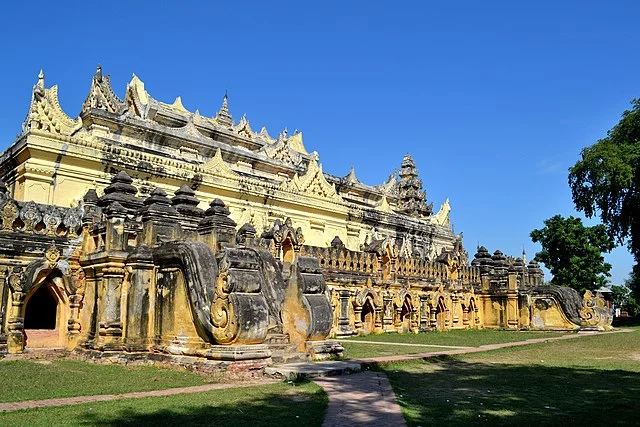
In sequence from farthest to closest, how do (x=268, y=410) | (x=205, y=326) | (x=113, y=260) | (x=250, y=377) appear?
(x=113, y=260) → (x=205, y=326) → (x=250, y=377) → (x=268, y=410)

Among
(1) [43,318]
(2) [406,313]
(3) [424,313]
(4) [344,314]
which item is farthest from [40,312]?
(3) [424,313]

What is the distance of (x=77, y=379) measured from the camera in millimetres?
11805

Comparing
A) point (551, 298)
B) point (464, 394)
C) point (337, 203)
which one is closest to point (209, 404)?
point (464, 394)

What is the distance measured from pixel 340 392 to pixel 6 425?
5.13 m

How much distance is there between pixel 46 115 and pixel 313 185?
1789 centimetres

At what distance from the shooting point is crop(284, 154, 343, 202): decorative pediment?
3884 centimetres

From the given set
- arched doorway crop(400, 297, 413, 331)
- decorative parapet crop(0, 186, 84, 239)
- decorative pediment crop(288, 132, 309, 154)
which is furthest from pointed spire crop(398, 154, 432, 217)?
decorative parapet crop(0, 186, 84, 239)

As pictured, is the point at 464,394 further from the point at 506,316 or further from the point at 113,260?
the point at 506,316

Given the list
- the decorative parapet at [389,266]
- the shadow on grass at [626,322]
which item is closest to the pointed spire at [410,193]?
the shadow on grass at [626,322]

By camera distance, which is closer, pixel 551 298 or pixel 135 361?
pixel 135 361

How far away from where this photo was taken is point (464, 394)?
10.7m

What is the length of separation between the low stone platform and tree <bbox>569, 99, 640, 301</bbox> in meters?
31.2

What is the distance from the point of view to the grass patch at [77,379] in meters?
10.2

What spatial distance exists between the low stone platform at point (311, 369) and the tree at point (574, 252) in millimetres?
47771
